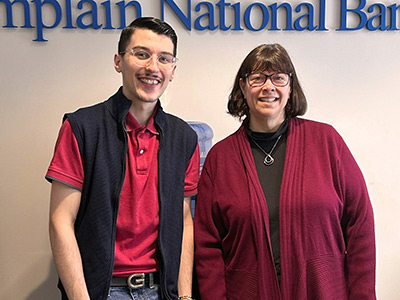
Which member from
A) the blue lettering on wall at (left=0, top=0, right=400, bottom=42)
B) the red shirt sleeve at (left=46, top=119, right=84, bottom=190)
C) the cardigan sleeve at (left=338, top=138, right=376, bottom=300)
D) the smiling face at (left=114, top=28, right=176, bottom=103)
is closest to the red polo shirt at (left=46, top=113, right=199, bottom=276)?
the red shirt sleeve at (left=46, top=119, right=84, bottom=190)

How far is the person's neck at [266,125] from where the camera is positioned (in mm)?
1734

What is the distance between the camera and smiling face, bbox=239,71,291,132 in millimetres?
1674

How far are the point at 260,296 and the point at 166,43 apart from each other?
3.27ft

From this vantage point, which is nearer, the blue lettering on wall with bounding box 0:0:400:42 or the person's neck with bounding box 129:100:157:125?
the person's neck with bounding box 129:100:157:125

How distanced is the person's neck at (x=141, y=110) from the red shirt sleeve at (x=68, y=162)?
0.83 feet

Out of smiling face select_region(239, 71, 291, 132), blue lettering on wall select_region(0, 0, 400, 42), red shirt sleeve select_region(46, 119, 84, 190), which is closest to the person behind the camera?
red shirt sleeve select_region(46, 119, 84, 190)

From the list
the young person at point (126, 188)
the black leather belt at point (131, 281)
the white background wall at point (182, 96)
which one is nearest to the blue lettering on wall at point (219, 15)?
the white background wall at point (182, 96)

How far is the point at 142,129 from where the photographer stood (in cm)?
162

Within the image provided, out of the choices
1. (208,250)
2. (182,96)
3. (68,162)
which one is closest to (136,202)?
(68,162)

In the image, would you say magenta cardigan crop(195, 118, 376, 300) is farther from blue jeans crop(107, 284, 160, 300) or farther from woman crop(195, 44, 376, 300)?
blue jeans crop(107, 284, 160, 300)

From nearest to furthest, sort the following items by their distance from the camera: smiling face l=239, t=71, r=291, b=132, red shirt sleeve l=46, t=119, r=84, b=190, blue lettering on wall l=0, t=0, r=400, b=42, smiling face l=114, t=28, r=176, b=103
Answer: red shirt sleeve l=46, t=119, r=84, b=190 → smiling face l=114, t=28, r=176, b=103 → smiling face l=239, t=71, r=291, b=132 → blue lettering on wall l=0, t=0, r=400, b=42

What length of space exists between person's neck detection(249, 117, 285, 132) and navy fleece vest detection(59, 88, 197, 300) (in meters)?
0.39

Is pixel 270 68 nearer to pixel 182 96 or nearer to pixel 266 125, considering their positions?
pixel 266 125

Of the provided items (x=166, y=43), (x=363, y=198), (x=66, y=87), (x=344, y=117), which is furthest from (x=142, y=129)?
(x=344, y=117)
